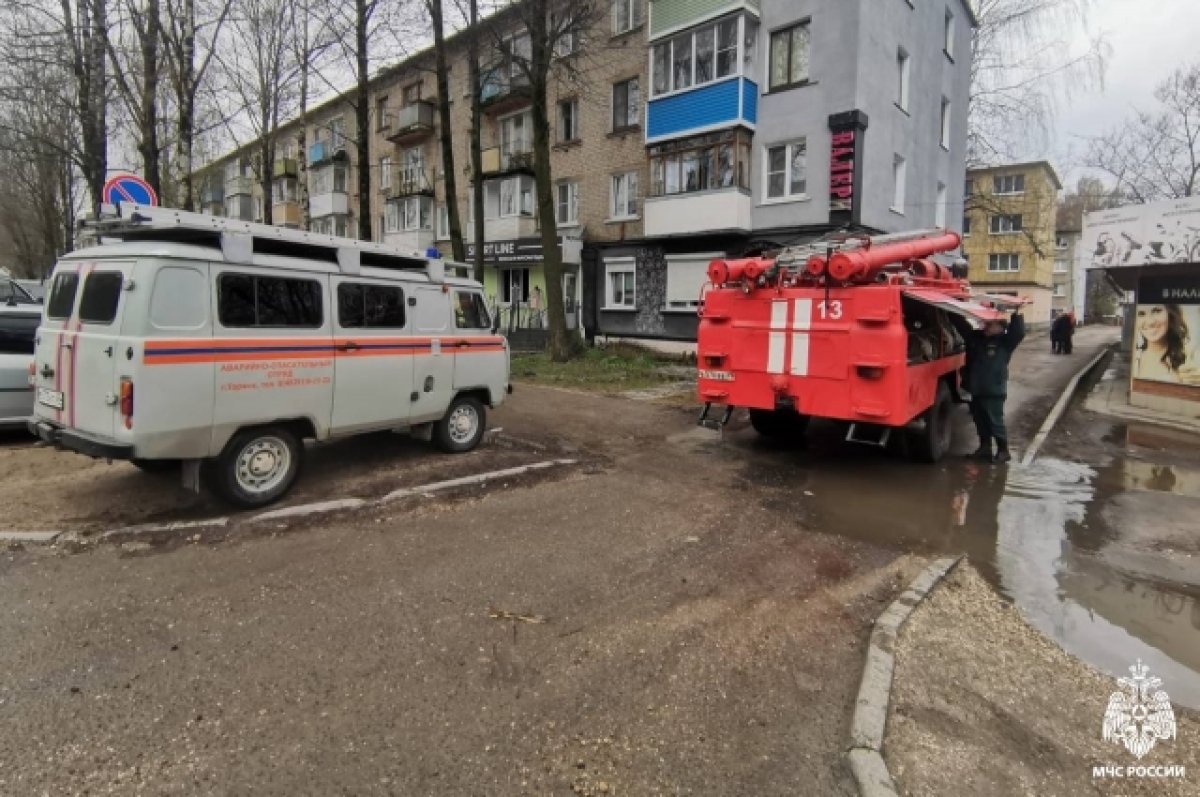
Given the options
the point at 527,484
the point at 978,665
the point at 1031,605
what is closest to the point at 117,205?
the point at 527,484

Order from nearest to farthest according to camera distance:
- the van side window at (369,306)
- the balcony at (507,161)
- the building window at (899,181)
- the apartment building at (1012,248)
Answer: the van side window at (369,306), the building window at (899,181), the balcony at (507,161), the apartment building at (1012,248)

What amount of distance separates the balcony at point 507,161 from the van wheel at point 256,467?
2174cm

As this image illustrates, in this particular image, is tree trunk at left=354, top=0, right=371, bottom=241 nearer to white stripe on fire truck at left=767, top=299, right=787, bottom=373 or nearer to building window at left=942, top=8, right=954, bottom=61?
white stripe on fire truck at left=767, top=299, right=787, bottom=373

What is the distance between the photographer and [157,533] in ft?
17.7

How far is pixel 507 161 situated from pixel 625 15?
736 cm

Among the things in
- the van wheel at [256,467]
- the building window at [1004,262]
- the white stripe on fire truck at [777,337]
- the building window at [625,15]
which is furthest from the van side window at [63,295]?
the building window at [1004,262]

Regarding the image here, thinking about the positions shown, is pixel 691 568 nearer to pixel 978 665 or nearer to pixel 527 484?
pixel 978 665

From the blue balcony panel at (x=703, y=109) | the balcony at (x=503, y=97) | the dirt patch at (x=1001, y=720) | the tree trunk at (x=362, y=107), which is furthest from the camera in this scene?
the balcony at (x=503, y=97)

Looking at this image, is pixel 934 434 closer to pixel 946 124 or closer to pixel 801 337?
pixel 801 337

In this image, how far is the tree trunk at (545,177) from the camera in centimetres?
1689

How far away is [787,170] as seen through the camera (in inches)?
762

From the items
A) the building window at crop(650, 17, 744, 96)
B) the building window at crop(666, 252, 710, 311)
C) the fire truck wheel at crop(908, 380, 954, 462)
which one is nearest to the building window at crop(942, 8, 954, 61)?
the building window at crop(650, 17, 744, 96)

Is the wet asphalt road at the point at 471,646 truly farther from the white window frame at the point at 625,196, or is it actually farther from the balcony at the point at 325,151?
the balcony at the point at 325,151

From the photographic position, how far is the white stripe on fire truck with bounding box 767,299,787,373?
25.6 feet
